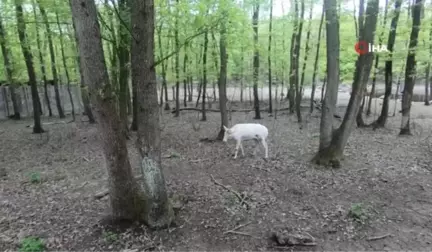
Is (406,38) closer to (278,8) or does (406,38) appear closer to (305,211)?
(278,8)

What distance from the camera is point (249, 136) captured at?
798cm

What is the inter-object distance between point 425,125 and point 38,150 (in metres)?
16.8

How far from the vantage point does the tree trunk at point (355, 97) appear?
22.4 ft

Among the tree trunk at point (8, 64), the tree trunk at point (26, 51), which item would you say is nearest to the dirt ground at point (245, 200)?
the tree trunk at point (26, 51)

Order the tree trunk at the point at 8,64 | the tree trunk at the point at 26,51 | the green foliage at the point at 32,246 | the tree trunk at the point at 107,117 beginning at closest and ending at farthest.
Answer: the tree trunk at the point at 107,117 < the green foliage at the point at 32,246 < the tree trunk at the point at 26,51 < the tree trunk at the point at 8,64

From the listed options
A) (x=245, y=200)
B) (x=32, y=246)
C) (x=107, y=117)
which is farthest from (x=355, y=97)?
(x=32, y=246)

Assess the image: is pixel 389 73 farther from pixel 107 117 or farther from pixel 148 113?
pixel 107 117

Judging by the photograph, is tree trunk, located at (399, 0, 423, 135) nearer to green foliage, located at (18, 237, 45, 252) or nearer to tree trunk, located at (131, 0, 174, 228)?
tree trunk, located at (131, 0, 174, 228)

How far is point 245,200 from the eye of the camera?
5438 millimetres

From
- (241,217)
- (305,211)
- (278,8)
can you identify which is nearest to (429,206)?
(305,211)

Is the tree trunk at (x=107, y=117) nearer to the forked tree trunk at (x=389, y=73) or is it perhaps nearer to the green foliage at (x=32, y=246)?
the green foliage at (x=32, y=246)

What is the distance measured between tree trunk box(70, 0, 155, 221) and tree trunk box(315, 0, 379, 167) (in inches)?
202

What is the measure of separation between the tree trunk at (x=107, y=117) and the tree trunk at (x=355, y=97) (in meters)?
5.14

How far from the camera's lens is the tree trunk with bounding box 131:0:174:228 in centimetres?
377
